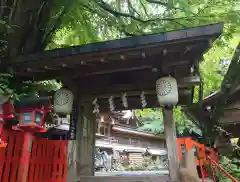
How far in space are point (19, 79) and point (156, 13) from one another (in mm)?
4014

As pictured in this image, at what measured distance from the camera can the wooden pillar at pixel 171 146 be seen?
4641 millimetres

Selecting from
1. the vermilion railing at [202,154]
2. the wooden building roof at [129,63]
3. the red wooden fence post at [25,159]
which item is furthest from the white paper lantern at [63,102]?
the vermilion railing at [202,154]

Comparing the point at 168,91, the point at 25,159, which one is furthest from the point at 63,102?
the point at 168,91

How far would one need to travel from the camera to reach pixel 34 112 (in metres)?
4.55

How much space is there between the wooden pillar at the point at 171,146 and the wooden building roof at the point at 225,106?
2.33 metres

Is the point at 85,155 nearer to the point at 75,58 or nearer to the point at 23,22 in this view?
the point at 75,58

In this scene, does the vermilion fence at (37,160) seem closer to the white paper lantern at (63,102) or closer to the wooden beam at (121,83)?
the white paper lantern at (63,102)

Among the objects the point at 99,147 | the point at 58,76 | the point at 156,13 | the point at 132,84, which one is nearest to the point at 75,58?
the point at 58,76

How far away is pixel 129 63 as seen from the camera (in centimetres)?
508

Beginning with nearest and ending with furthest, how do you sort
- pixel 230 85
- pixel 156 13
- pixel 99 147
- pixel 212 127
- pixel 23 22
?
pixel 23 22 → pixel 230 85 → pixel 156 13 → pixel 212 127 → pixel 99 147

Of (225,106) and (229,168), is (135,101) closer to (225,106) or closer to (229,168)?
(225,106)

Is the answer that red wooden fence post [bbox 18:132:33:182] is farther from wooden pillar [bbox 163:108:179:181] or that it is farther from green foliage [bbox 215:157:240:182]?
green foliage [bbox 215:157:240:182]

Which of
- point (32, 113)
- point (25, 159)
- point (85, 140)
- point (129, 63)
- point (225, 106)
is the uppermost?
point (129, 63)

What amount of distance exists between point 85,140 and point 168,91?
100.0 inches
